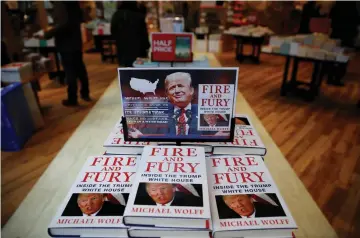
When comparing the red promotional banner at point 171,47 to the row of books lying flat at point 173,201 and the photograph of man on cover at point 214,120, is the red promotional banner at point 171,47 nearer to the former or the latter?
the photograph of man on cover at point 214,120

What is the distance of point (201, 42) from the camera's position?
26.0ft

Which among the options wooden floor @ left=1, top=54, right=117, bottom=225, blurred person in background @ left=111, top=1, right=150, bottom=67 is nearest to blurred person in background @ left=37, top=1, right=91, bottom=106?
wooden floor @ left=1, top=54, right=117, bottom=225

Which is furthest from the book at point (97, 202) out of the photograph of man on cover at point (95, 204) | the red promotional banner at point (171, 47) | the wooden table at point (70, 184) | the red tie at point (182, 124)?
the red promotional banner at point (171, 47)

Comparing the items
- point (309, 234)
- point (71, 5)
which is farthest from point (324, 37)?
point (71, 5)

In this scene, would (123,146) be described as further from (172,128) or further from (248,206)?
(248,206)

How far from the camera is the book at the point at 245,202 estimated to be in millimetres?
772

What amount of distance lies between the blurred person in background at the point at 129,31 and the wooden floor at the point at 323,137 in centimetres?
186

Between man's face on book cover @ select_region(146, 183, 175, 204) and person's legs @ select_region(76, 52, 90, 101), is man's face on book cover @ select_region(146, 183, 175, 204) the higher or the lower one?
the higher one

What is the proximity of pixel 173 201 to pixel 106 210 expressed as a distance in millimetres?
207

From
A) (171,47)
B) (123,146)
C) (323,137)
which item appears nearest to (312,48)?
(323,137)

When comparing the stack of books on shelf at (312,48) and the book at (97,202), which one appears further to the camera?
the stack of books on shelf at (312,48)

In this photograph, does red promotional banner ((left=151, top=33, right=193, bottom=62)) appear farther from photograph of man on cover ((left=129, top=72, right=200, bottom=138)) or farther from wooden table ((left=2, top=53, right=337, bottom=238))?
photograph of man on cover ((left=129, top=72, right=200, bottom=138))

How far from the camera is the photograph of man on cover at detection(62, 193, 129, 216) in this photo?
83 centimetres

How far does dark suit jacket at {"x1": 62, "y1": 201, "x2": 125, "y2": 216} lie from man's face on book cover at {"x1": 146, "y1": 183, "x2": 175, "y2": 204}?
3.9 inches
